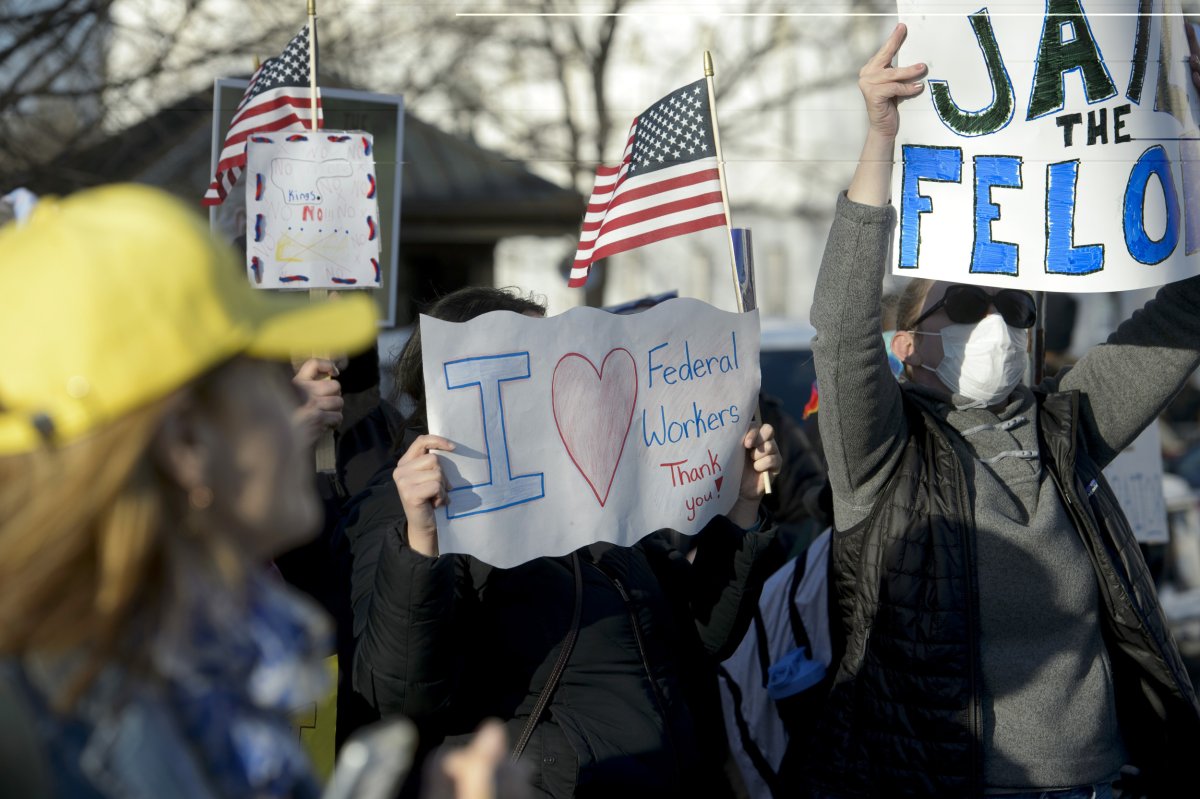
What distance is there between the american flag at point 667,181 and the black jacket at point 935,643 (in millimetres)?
792

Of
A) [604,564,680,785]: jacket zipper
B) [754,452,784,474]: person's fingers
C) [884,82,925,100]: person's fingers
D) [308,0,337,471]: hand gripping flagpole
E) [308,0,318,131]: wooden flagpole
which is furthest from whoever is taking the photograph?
[308,0,318,131]: wooden flagpole

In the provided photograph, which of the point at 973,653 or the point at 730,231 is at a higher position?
the point at 730,231

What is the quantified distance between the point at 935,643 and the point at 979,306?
35.3 inches

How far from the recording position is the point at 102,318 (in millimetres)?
1078

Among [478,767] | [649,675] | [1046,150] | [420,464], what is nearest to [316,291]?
[420,464]

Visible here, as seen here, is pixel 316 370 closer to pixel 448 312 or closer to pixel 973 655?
pixel 448 312

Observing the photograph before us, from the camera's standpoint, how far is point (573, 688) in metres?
2.47

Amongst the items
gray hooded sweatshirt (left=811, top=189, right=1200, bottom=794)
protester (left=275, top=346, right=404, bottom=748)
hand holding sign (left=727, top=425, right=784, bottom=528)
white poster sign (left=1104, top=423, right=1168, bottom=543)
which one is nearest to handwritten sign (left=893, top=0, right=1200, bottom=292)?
gray hooded sweatshirt (left=811, top=189, right=1200, bottom=794)

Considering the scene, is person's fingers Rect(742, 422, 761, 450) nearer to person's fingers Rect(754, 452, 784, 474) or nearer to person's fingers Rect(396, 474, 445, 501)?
person's fingers Rect(754, 452, 784, 474)

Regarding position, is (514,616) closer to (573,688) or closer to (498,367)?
(573,688)

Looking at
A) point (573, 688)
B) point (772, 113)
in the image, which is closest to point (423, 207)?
point (772, 113)

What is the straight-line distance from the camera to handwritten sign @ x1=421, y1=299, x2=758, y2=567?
2443mm

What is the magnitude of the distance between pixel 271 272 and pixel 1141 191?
239 cm

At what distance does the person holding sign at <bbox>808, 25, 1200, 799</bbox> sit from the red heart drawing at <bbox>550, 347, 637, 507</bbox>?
431 millimetres
